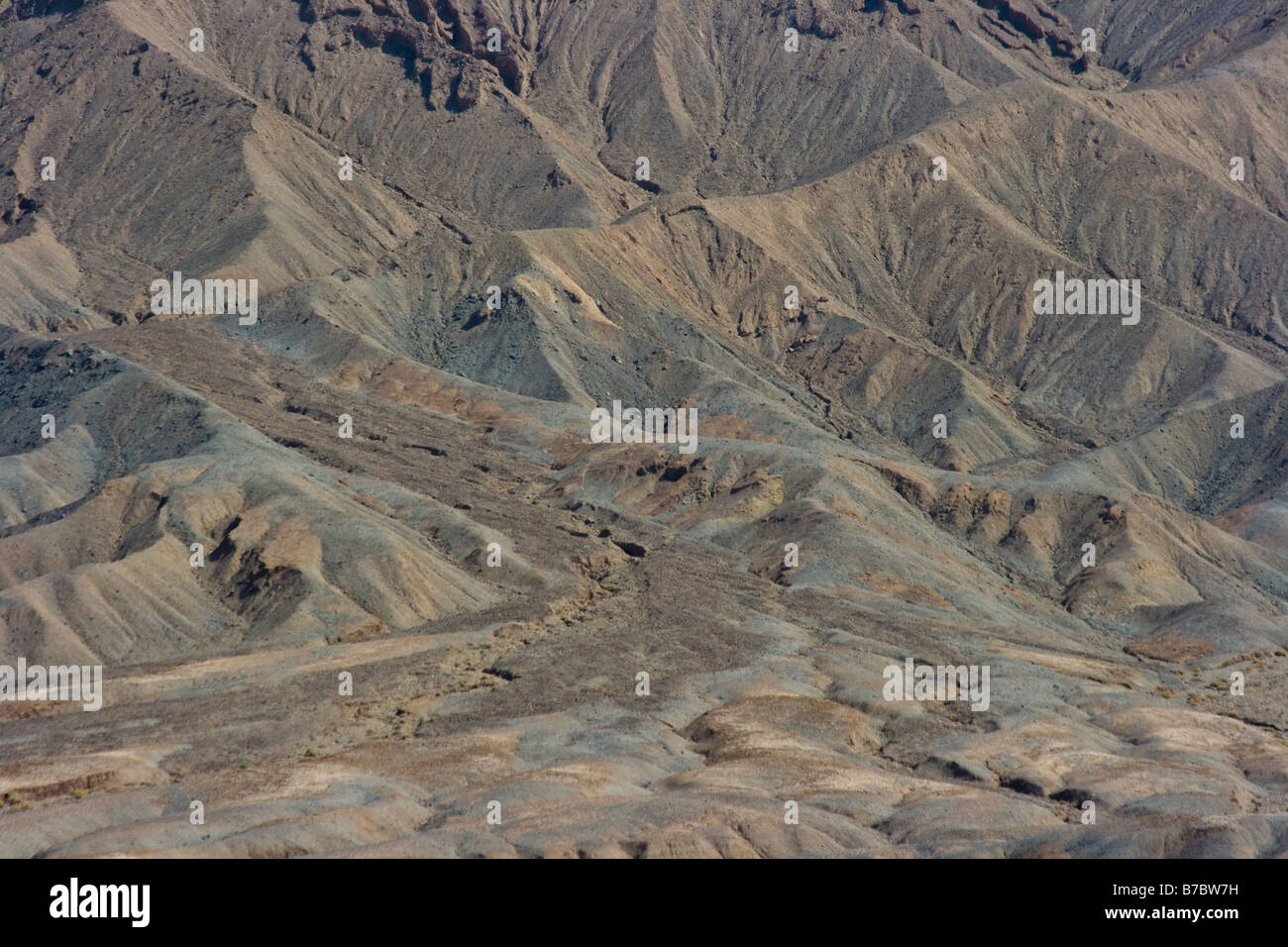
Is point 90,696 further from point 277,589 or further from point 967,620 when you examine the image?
point 967,620

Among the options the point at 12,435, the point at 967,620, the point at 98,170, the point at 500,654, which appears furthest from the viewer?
the point at 98,170

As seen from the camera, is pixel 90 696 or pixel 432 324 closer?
pixel 90 696

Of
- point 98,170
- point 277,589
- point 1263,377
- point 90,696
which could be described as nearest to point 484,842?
point 90,696

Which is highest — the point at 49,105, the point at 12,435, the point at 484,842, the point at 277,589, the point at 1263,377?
the point at 49,105

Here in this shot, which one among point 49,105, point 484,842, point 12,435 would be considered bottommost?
point 484,842

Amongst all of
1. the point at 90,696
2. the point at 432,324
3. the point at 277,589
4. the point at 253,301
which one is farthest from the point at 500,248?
the point at 90,696

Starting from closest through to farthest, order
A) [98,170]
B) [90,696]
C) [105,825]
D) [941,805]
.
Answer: [105,825]
[941,805]
[90,696]
[98,170]

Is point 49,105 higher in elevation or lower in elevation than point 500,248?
higher

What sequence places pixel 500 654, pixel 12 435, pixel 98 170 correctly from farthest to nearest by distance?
1. pixel 98 170
2. pixel 12 435
3. pixel 500 654

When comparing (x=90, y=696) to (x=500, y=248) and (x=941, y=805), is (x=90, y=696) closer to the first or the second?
(x=941, y=805)
